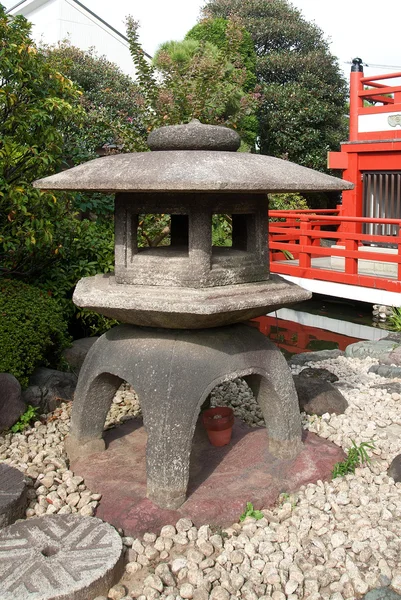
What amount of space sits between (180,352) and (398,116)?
10.4 metres

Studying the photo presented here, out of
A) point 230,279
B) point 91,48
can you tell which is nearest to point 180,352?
point 230,279

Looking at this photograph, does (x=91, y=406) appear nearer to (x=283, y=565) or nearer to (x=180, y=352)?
(x=180, y=352)

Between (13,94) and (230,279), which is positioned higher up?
(13,94)

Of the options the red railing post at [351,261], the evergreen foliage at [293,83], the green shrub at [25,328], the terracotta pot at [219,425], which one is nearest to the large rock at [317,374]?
the terracotta pot at [219,425]

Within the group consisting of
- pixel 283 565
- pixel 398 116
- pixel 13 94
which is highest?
pixel 398 116

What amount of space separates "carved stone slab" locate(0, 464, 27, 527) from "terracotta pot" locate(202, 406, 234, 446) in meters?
1.45

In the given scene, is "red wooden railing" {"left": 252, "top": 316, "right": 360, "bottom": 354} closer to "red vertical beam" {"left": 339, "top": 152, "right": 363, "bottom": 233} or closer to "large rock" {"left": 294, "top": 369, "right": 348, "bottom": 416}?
"red vertical beam" {"left": 339, "top": 152, "right": 363, "bottom": 233}

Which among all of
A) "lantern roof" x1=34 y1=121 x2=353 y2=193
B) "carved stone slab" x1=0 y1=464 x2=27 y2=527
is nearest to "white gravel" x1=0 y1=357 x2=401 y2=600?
"carved stone slab" x1=0 y1=464 x2=27 y2=527

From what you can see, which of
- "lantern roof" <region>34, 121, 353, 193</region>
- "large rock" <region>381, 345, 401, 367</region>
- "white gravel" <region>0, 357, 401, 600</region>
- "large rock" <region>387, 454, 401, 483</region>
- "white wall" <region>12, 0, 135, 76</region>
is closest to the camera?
"white gravel" <region>0, 357, 401, 600</region>

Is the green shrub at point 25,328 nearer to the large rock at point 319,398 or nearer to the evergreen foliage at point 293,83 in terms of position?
the large rock at point 319,398

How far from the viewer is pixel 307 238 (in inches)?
492

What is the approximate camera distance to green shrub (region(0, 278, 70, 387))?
5578 millimetres

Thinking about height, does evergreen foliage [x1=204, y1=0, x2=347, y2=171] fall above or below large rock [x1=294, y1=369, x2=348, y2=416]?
above

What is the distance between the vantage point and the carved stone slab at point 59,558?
3.10 metres
